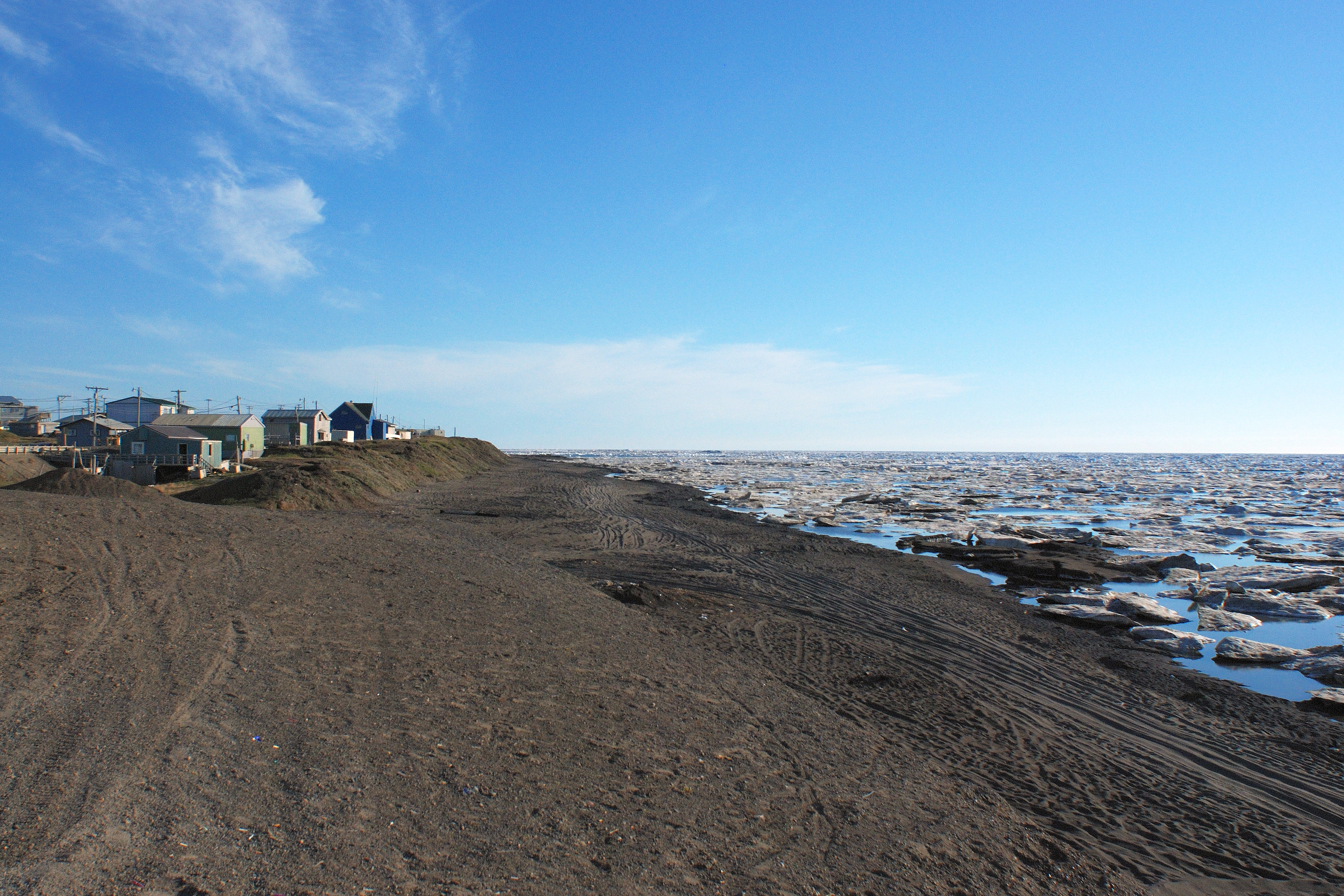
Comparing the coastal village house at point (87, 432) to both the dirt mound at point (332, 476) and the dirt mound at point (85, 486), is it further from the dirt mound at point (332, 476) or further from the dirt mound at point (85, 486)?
the dirt mound at point (85, 486)

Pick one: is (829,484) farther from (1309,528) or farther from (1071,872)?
(1071,872)

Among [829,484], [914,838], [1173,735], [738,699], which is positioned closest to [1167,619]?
[1173,735]

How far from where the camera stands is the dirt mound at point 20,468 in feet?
99.4

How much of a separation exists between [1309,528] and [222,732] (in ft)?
161

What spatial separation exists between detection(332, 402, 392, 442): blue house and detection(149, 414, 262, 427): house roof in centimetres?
2877

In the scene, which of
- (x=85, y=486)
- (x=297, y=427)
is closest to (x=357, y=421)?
(x=297, y=427)

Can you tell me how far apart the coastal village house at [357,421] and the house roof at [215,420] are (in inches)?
1158

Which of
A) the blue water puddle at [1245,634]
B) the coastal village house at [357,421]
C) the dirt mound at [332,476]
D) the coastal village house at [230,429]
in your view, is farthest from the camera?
the coastal village house at [357,421]

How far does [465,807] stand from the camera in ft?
19.4

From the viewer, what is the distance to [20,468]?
106 ft

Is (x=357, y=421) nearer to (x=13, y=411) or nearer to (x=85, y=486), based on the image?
(x=13, y=411)

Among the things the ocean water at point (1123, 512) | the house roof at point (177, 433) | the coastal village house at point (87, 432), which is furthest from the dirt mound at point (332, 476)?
the ocean water at point (1123, 512)

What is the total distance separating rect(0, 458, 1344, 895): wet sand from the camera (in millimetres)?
5277

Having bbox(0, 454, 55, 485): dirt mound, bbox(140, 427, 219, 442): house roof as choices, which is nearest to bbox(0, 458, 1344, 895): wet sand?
bbox(0, 454, 55, 485): dirt mound
